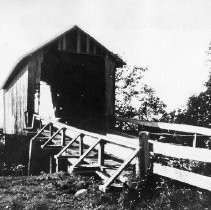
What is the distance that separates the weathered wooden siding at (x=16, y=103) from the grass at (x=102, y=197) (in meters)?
9.00

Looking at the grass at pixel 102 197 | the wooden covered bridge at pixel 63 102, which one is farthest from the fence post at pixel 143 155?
the wooden covered bridge at pixel 63 102

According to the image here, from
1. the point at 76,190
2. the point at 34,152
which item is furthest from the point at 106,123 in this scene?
the point at 76,190

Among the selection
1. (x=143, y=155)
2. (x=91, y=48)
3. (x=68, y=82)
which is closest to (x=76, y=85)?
(x=68, y=82)

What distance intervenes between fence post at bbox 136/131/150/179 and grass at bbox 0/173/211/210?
0.78 feet

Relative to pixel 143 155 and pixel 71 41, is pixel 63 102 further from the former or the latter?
pixel 143 155

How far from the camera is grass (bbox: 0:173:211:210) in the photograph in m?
7.17

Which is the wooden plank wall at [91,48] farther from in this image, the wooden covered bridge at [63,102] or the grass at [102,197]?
the grass at [102,197]

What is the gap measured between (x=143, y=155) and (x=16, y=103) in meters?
13.6

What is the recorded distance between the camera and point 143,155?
8.09 m

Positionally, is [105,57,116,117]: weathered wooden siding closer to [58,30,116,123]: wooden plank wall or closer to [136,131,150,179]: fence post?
[58,30,116,123]: wooden plank wall

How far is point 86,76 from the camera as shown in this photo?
21562 millimetres

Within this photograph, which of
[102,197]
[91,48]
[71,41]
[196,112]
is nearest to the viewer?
[102,197]

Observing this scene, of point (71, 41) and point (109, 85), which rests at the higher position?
point (71, 41)

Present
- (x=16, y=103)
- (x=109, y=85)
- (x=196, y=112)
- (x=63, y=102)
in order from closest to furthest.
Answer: (x=109, y=85) < (x=16, y=103) < (x=63, y=102) < (x=196, y=112)
